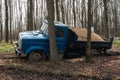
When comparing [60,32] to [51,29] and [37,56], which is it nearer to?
[37,56]

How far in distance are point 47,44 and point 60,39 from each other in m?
0.88

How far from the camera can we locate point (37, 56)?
12828 millimetres

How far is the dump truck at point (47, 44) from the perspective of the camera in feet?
41.7

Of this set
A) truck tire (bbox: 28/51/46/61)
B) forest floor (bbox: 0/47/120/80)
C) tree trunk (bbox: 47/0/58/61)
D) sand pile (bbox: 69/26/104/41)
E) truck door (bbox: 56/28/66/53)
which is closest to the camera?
forest floor (bbox: 0/47/120/80)

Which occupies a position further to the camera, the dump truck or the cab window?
the cab window

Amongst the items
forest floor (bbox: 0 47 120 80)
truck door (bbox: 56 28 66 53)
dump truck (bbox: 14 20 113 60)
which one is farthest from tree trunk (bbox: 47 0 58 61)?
truck door (bbox: 56 28 66 53)

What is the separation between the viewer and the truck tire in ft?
41.9

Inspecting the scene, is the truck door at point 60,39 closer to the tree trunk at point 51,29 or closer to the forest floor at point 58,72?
the tree trunk at point 51,29

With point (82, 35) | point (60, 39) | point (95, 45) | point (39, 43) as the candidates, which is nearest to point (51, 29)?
point (39, 43)

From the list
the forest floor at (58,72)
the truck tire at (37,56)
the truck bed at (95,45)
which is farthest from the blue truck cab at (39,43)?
the forest floor at (58,72)

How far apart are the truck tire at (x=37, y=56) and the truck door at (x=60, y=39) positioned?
986mm

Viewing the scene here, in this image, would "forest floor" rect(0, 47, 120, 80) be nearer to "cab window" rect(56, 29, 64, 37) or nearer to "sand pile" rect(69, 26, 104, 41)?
"cab window" rect(56, 29, 64, 37)

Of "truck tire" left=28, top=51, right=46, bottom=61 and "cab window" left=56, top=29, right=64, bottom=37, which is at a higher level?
"cab window" left=56, top=29, right=64, bottom=37

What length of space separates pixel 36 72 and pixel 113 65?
366 centimetres
